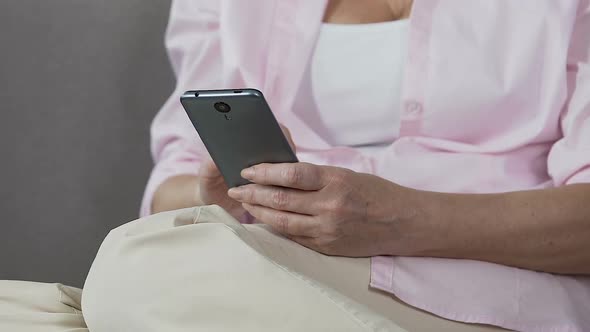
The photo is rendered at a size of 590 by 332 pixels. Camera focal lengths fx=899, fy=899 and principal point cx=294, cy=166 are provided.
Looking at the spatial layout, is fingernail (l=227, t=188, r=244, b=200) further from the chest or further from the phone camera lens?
the chest

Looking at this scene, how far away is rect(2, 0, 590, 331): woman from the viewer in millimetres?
780

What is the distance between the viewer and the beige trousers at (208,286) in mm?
753

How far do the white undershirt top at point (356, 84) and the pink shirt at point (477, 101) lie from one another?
0.06 ft

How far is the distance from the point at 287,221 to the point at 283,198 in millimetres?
23

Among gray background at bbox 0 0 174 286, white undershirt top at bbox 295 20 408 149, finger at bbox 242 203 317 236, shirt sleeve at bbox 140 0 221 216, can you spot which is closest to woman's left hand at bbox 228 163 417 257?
finger at bbox 242 203 317 236

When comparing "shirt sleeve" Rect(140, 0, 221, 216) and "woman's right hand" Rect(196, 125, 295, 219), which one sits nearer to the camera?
"woman's right hand" Rect(196, 125, 295, 219)

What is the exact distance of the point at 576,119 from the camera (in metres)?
1.00

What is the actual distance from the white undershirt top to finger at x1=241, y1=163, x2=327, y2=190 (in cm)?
24

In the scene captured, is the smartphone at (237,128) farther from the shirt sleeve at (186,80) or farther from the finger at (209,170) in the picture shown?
the shirt sleeve at (186,80)

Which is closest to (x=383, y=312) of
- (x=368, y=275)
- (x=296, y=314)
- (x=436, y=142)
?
(x=368, y=275)

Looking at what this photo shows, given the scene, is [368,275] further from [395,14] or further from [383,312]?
[395,14]

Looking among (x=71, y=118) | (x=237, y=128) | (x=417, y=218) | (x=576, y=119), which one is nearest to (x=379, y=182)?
(x=417, y=218)

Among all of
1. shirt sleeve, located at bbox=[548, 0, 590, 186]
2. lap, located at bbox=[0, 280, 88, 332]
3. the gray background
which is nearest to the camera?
lap, located at bbox=[0, 280, 88, 332]

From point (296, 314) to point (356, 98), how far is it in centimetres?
42
